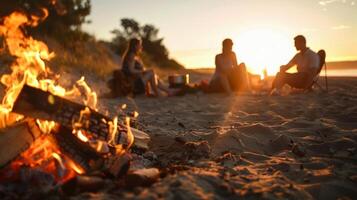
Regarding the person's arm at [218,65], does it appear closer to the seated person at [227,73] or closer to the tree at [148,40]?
the seated person at [227,73]

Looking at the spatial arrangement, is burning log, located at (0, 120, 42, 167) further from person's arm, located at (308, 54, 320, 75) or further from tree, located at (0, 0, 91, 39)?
tree, located at (0, 0, 91, 39)

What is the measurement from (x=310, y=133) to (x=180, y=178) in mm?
2797

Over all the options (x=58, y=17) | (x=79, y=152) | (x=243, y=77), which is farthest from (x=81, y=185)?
(x=58, y=17)

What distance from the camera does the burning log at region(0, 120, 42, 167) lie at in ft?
11.8

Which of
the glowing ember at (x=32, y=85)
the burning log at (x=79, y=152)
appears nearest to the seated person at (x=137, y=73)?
the glowing ember at (x=32, y=85)

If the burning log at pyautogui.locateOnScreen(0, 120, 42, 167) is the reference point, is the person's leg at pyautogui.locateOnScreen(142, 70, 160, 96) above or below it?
above

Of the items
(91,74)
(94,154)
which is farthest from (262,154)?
(91,74)

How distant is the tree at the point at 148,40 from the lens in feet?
132

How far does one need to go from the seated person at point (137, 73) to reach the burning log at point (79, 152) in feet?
24.6

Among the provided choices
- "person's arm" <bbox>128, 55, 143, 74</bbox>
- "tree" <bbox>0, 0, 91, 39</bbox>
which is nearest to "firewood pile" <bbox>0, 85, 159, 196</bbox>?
"person's arm" <bbox>128, 55, 143, 74</bbox>

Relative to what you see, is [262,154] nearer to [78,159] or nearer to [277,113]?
[78,159]

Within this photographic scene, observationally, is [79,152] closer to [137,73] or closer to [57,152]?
[57,152]

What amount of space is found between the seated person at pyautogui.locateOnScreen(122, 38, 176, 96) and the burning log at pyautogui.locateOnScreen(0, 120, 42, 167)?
740 cm

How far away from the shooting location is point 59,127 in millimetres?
3791
